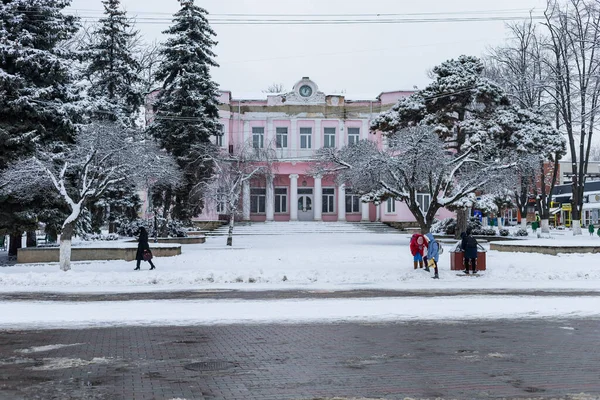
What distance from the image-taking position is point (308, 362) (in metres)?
8.43

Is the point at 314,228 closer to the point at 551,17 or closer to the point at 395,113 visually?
the point at 395,113

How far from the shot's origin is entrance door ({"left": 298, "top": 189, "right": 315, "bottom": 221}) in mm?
55531

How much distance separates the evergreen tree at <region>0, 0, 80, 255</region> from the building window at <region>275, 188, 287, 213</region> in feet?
97.9

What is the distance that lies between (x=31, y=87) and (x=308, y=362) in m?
21.8

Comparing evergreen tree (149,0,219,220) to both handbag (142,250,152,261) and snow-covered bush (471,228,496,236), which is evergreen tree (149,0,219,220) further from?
snow-covered bush (471,228,496,236)

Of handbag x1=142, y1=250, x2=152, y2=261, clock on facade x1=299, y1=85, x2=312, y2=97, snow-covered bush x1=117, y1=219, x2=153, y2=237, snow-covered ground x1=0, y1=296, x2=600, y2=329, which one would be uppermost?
clock on facade x1=299, y1=85, x2=312, y2=97

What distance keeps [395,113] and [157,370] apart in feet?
98.7

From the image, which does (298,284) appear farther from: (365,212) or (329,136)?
(329,136)

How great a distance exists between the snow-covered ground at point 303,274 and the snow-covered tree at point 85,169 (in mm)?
2430

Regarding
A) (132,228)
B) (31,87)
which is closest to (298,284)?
(31,87)

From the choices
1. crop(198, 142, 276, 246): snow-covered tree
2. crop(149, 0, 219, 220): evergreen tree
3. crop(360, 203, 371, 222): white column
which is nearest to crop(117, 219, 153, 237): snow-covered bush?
crop(149, 0, 219, 220): evergreen tree

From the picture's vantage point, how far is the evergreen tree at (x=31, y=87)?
25.0 metres

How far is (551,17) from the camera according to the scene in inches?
1556

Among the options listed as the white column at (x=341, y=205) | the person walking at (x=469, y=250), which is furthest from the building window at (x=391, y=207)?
the person walking at (x=469, y=250)
